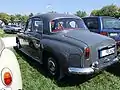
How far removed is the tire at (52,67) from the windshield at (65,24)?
0.82 metres

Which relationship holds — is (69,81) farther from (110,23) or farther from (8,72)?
(110,23)

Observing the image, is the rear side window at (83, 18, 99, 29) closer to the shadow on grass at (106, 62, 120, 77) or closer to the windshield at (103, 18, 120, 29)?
the windshield at (103, 18, 120, 29)

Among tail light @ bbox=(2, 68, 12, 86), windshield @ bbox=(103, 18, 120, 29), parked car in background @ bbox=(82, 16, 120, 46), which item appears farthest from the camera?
windshield @ bbox=(103, 18, 120, 29)

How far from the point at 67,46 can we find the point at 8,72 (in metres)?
2.88

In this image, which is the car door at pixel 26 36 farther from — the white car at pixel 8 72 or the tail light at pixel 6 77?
the tail light at pixel 6 77

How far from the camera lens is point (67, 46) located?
19.2ft

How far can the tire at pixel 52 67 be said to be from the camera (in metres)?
6.29

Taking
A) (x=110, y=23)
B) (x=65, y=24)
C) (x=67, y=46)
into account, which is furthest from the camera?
(x=110, y=23)

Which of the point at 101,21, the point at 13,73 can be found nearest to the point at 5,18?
the point at 101,21

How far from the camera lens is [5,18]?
9588 centimetres

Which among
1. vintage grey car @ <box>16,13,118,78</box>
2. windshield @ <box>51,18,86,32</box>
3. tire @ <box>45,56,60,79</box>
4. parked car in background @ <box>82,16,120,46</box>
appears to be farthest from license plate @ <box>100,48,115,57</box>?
parked car in background @ <box>82,16,120,46</box>

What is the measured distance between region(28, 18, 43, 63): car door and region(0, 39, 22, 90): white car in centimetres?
358

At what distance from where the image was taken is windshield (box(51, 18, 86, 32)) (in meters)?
6.83

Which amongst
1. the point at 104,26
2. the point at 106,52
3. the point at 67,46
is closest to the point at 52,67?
the point at 67,46
